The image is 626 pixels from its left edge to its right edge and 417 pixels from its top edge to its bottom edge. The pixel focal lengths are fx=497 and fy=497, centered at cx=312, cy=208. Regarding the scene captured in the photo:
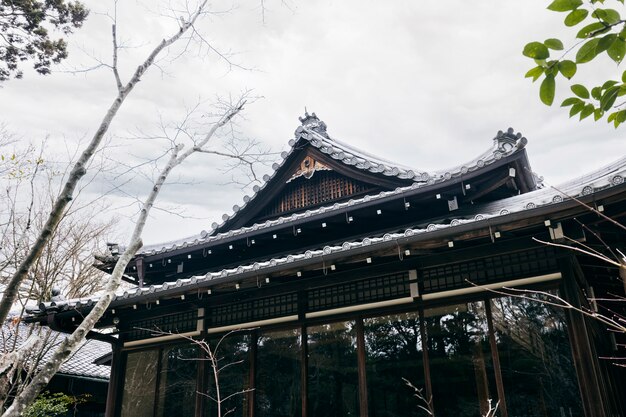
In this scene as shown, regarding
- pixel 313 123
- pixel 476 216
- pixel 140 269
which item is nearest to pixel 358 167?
pixel 313 123

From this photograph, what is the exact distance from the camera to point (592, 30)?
5.96 feet

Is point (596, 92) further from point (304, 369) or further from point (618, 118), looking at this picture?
point (304, 369)

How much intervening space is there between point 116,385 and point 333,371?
186 inches

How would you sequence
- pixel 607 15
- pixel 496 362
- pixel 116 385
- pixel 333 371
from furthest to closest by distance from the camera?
pixel 116 385 → pixel 333 371 → pixel 496 362 → pixel 607 15

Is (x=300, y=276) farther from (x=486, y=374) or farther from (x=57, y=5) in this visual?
(x=57, y=5)

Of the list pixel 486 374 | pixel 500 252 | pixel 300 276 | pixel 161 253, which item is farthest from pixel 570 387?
pixel 161 253

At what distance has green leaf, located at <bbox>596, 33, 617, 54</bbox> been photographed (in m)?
1.80

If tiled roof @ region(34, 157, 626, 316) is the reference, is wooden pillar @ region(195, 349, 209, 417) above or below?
below

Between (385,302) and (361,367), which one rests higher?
(385,302)

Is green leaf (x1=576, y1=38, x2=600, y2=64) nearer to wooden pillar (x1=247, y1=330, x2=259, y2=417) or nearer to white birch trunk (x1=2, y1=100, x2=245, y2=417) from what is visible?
white birch trunk (x1=2, y1=100, x2=245, y2=417)

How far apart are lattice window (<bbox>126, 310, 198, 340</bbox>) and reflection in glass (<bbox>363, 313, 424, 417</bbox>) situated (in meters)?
3.47

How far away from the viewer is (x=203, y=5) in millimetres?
5637

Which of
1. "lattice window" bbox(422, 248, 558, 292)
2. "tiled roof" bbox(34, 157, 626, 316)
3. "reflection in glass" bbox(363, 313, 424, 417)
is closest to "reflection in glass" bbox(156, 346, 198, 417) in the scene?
"tiled roof" bbox(34, 157, 626, 316)

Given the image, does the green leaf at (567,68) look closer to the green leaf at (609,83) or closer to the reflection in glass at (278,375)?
the green leaf at (609,83)
